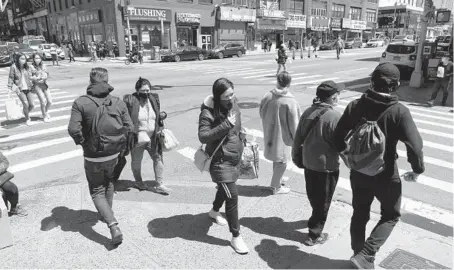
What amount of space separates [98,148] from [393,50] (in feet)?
57.7

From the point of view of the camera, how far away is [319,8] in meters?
59.8

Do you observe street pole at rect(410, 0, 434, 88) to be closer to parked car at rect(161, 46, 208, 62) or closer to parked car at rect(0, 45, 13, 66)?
parked car at rect(161, 46, 208, 62)

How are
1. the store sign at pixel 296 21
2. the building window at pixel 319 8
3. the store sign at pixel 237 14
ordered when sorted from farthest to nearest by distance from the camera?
the building window at pixel 319 8 → the store sign at pixel 296 21 → the store sign at pixel 237 14

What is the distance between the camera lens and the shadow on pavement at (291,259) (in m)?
3.48

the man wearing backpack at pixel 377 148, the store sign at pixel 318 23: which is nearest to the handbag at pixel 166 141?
the man wearing backpack at pixel 377 148

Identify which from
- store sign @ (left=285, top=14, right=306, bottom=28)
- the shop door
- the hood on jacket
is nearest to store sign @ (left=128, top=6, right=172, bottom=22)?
the shop door

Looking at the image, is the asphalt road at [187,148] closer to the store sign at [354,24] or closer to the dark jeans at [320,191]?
the dark jeans at [320,191]

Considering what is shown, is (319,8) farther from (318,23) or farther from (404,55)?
(404,55)

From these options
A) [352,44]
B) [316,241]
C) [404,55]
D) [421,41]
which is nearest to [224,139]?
[316,241]

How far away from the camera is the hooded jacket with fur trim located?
3436 mm

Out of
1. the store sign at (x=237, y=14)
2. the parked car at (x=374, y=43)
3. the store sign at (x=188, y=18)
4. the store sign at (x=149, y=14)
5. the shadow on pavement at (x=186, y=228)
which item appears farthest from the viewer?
the parked car at (x=374, y=43)

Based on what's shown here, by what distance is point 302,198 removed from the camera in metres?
4.98

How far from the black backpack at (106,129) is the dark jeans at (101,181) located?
0.15 metres

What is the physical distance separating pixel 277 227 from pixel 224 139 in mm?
1417
